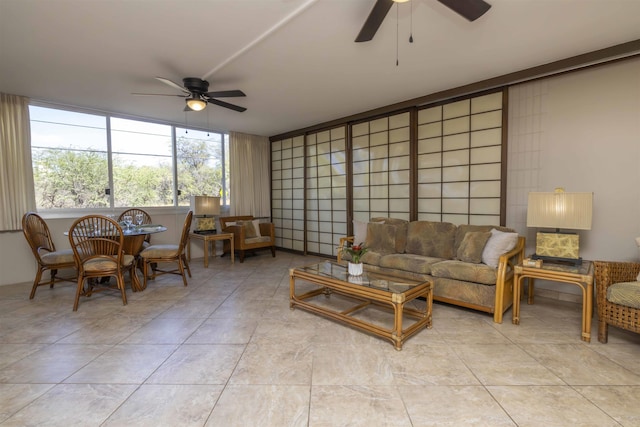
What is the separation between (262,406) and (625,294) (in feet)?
8.32

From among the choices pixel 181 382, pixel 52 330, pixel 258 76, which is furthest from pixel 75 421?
pixel 258 76

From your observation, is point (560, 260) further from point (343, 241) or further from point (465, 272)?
point (343, 241)

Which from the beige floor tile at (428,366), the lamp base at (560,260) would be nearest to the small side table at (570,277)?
the lamp base at (560,260)

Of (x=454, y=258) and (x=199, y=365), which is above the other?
(x=454, y=258)

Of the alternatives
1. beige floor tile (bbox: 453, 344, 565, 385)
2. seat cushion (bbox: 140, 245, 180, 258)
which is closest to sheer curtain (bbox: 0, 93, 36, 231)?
seat cushion (bbox: 140, 245, 180, 258)

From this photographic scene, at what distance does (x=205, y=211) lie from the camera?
16.3 ft

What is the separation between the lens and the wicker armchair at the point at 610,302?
2.07 m

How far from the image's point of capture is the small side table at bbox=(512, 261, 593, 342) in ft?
7.25

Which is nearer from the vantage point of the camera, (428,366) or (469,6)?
(469,6)

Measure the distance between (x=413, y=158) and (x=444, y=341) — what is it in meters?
2.64

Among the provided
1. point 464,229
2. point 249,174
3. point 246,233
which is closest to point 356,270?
point 464,229

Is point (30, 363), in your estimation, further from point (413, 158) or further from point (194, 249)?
point (413, 158)

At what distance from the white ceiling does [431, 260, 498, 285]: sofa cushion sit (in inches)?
79.4

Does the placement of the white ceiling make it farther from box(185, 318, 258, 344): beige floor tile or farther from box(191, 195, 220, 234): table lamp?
box(185, 318, 258, 344): beige floor tile
